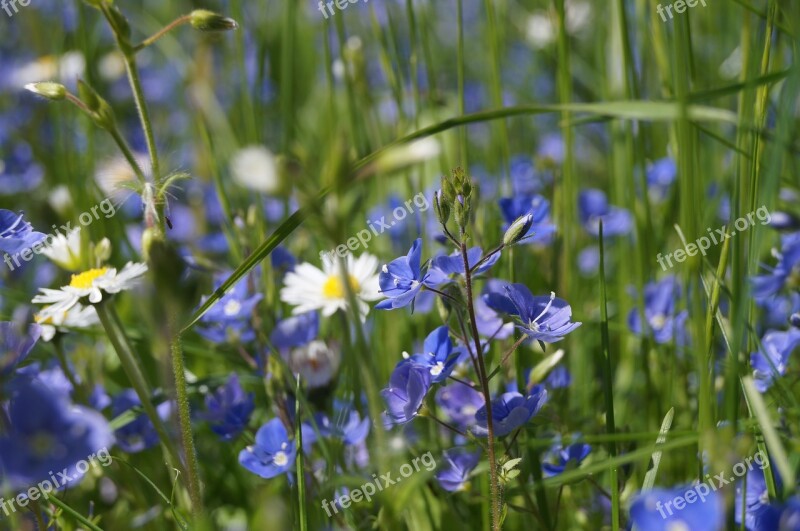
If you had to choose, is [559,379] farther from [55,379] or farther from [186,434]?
[55,379]

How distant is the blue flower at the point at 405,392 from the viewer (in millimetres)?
1279

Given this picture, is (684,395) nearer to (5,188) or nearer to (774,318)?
(774,318)

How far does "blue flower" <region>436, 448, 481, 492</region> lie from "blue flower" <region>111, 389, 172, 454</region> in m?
0.60

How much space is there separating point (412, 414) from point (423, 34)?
115cm

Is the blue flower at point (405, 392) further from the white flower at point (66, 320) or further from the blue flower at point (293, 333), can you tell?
the white flower at point (66, 320)

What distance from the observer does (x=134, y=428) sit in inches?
68.9

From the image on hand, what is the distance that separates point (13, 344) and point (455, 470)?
0.74 meters

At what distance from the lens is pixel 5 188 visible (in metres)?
3.36

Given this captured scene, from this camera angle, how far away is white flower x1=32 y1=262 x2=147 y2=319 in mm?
1391

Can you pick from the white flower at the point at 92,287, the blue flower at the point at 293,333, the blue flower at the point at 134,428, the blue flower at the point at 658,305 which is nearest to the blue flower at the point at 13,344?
the white flower at the point at 92,287

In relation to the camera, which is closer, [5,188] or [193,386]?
[193,386]

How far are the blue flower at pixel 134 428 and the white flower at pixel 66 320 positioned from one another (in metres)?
0.19

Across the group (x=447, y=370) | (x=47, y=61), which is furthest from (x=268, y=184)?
(x=47, y=61)

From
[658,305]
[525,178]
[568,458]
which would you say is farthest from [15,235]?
[525,178]
